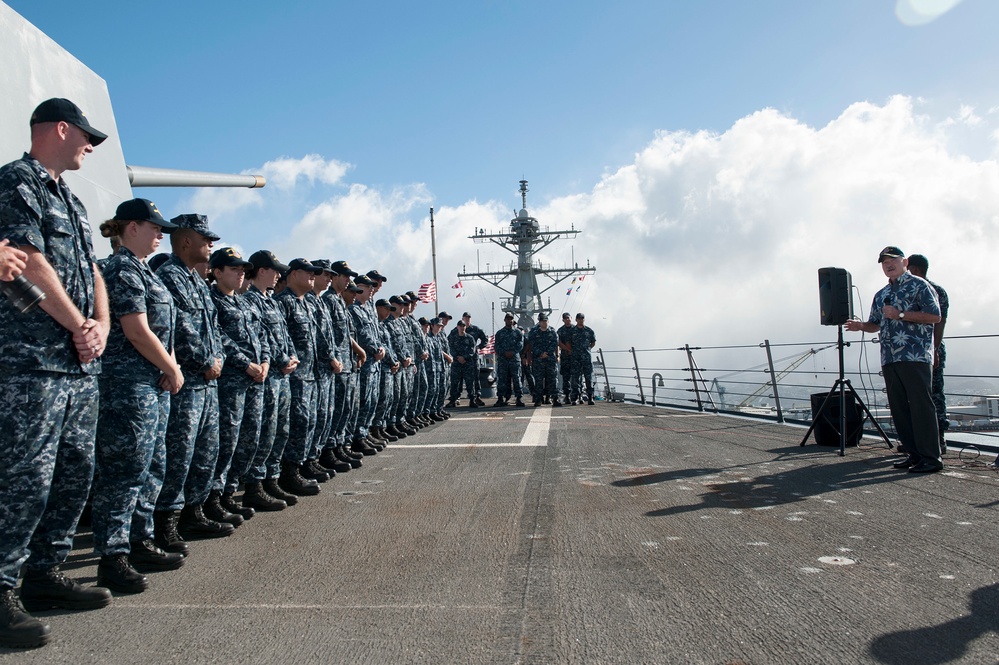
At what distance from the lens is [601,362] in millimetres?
17188

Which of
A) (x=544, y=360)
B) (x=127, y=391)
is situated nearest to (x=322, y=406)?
(x=127, y=391)

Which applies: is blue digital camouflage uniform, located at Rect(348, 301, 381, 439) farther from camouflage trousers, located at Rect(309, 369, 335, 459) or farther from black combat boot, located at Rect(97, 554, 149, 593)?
black combat boot, located at Rect(97, 554, 149, 593)

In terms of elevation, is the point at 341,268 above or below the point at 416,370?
above

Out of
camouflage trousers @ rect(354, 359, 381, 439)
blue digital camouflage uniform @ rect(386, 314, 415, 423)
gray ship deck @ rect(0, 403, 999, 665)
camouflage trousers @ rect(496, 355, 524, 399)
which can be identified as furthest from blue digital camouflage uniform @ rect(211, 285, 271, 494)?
camouflage trousers @ rect(496, 355, 524, 399)

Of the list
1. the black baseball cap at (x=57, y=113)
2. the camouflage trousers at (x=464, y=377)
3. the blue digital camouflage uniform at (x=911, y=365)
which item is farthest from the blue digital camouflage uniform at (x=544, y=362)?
the black baseball cap at (x=57, y=113)

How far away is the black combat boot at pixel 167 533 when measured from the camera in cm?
365

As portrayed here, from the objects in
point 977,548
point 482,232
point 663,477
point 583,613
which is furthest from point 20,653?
point 482,232

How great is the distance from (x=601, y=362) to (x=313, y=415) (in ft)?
40.0

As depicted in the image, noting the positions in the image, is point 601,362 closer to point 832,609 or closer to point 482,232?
point 832,609

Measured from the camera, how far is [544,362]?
1564 centimetres

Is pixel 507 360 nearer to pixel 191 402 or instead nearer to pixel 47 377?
pixel 191 402

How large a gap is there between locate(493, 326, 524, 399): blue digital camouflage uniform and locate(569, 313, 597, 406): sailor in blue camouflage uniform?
1.27 metres

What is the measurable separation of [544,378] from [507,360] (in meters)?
0.95

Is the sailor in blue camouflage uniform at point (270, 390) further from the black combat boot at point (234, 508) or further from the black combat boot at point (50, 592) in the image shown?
the black combat boot at point (50, 592)
